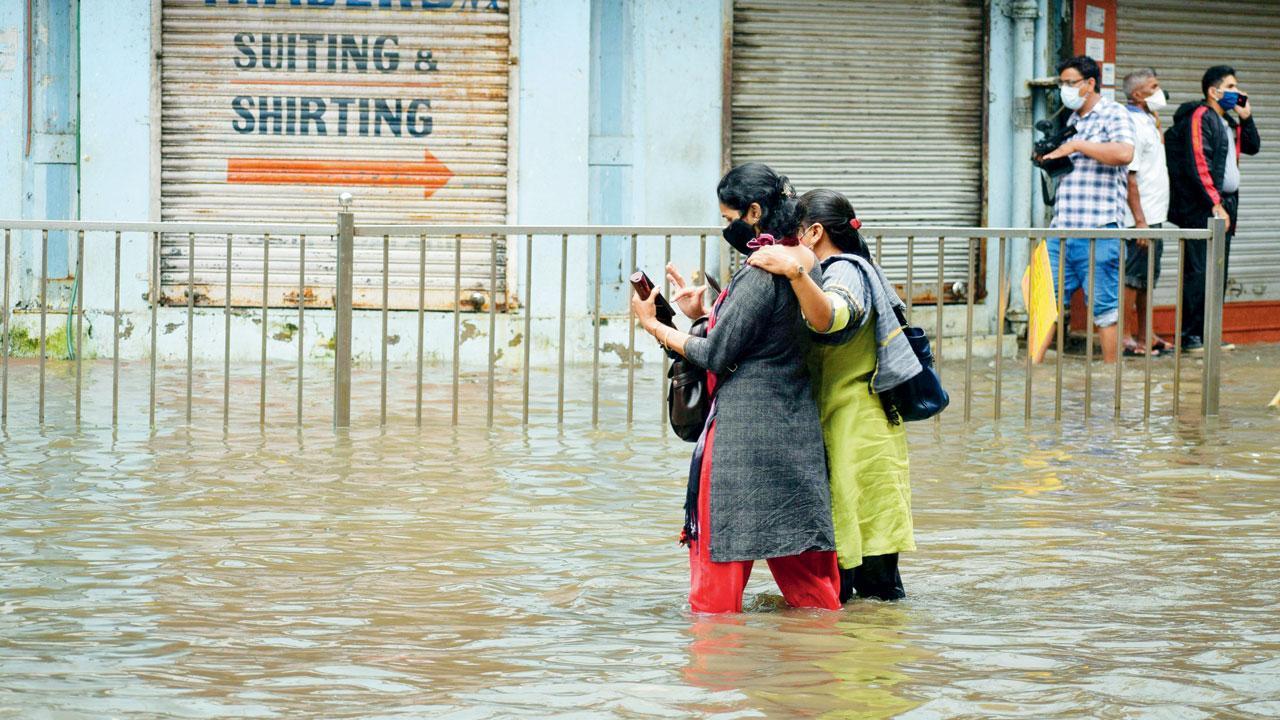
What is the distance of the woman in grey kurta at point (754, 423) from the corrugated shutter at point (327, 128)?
28.2ft

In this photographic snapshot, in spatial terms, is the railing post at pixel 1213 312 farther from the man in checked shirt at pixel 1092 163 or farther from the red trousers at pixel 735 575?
the red trousers at pixel 735 575

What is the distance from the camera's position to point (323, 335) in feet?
44.6

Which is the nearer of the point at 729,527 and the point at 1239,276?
the point at 729,527

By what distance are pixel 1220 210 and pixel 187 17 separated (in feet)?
26.5

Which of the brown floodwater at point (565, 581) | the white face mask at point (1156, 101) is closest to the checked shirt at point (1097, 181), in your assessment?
the white face mask at point (1156, 101)

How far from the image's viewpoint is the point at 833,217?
18.0 feet

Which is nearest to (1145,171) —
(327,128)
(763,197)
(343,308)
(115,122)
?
(327,128)

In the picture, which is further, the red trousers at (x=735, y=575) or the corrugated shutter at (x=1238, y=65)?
the corrugated shutter at (x=1238, y=65)

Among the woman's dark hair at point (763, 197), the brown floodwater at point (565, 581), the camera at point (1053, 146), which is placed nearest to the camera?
the brown floodwater at point (565, 581)

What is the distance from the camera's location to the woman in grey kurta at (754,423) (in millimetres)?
5230

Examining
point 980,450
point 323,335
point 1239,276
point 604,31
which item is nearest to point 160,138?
point 323,335

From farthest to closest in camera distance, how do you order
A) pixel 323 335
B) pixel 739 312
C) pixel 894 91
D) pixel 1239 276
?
pixel 1239 276 < pixel 894 91 < pixel 323 335 < pixel 739 312

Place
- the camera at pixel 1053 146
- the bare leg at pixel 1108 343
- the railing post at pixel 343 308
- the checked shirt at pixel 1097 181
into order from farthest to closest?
1. the camera at pixel 1053 146
2. the checked shirt at pixel 1097 181
3. the bare leg at pixel 1108 343
4. the railing post at pixel 343 308

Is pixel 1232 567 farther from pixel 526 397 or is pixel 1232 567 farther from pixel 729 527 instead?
pixel 526 397
